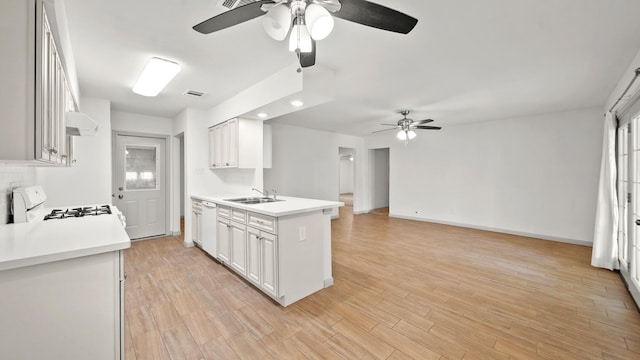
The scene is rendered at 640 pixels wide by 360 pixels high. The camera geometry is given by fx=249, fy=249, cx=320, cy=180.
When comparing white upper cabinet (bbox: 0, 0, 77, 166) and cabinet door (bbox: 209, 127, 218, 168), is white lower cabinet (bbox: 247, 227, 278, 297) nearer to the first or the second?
white upper cabinet (bbox: 0, 0, 77, 166)

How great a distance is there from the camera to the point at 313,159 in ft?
22.4

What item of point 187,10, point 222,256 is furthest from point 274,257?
point 187,10

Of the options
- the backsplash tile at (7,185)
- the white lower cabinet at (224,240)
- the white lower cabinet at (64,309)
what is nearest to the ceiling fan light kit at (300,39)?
the white lower cabinet at (64,309)

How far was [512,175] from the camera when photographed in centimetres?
533

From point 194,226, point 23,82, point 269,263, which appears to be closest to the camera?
point 23,82

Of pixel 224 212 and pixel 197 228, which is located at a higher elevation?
pixel 224 212

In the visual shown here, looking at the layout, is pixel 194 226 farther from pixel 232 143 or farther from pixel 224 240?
pixel 232 143

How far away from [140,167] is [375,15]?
546cm

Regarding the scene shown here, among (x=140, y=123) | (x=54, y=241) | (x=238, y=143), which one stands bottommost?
(x=54, y=241)

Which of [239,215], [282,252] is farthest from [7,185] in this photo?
[282,252]

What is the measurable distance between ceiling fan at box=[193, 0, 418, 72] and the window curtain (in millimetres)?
3959

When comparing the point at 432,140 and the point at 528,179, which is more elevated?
the point at 432,140

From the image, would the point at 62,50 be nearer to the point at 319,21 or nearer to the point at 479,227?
the point at 319,21

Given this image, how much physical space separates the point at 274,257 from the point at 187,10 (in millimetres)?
2178
